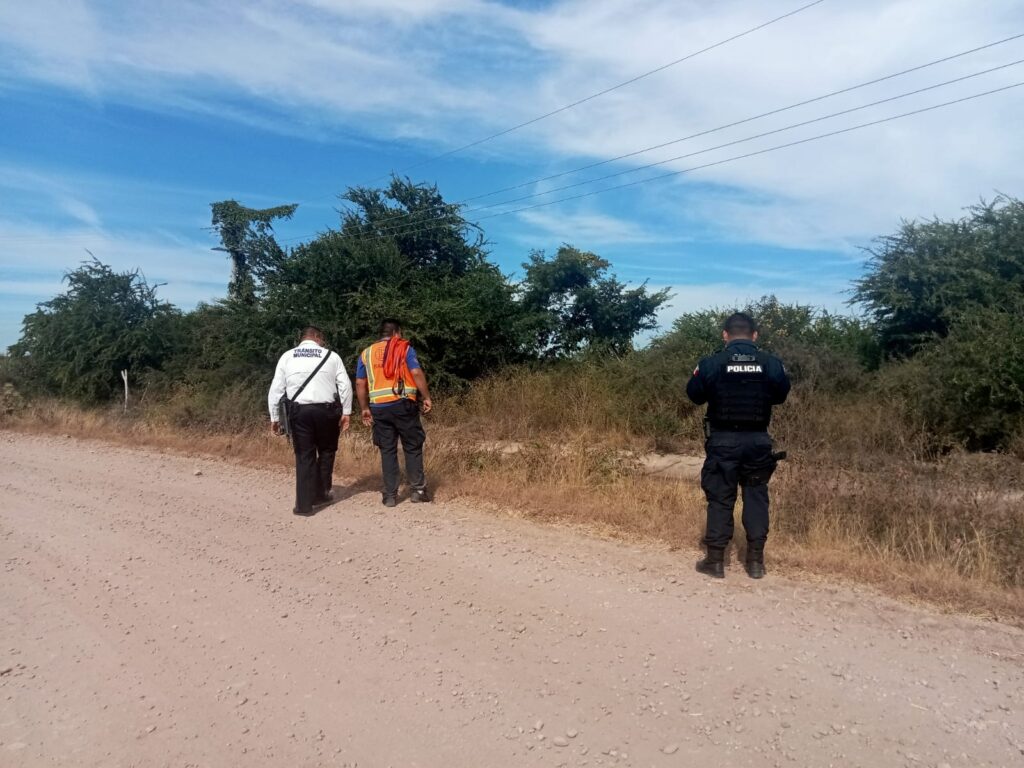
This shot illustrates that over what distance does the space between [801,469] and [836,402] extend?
528 cm

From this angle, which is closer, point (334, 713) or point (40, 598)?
point (334, 713)

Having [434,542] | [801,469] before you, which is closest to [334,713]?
[434,542]

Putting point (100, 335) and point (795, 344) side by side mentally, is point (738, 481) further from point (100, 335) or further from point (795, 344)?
point (100, 335)

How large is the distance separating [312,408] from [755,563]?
13.7ft

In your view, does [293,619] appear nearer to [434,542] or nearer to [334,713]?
[334,713]

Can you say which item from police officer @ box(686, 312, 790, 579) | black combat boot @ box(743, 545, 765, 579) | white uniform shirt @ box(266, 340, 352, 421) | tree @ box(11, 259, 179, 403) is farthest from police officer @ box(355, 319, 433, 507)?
tree @ box(11, 259, 179, 403)

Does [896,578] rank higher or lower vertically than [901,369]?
lower

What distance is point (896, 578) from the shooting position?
4.59 meters

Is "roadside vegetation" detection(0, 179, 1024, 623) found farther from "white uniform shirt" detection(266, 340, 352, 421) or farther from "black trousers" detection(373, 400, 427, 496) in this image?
"white uniform shirt" detection(266, 340, 352, 421)

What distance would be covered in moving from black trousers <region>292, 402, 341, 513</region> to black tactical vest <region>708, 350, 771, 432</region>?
150 inches

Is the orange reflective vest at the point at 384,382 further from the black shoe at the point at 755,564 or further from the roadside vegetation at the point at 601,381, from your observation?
the black shoe at the point at 755,564

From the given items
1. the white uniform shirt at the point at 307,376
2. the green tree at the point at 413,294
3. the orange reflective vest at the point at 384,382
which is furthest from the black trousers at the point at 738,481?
the green tree at the point at 413,294

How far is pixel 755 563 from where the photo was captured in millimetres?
4816

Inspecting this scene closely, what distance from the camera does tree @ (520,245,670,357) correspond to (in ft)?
54.9
